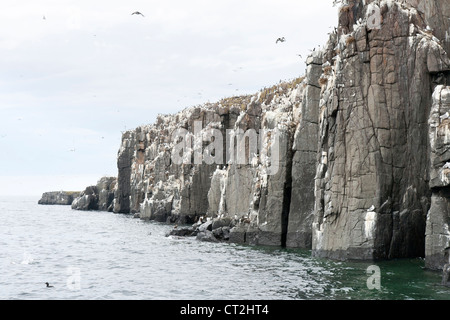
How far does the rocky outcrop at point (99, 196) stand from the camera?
182750 millimetres

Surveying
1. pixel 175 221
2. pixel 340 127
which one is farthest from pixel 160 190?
pixel 340 127

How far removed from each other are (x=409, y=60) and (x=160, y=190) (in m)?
Result: 80.7

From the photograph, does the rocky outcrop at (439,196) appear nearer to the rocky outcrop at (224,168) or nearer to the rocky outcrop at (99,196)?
the rocky outcrop at (224,168)

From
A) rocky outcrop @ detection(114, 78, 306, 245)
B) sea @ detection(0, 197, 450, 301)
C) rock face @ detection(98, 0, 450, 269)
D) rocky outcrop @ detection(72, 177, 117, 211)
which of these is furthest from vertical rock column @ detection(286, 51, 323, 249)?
rocky outcrop @ detection(72, 177, 117, 211)

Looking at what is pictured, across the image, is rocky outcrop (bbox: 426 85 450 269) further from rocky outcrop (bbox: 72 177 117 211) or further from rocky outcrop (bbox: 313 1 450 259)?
rocky outcrop (bbox: 72 177 117 211)

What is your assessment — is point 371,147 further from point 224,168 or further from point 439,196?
A: point 224,168

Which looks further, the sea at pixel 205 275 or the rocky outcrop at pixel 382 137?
the rocky outcrop at pixel 382 137

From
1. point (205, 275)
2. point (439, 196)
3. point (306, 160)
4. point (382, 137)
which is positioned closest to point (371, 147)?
point (382, 137)

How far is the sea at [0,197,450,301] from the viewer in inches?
1273

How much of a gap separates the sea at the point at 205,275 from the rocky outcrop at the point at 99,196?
12309 centimetres

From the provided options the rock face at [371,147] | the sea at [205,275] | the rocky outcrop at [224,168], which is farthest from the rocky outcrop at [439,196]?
the rocky outcrop at [224,168]

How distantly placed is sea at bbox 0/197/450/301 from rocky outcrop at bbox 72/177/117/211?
12309 cm

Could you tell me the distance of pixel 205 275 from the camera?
40.2m
